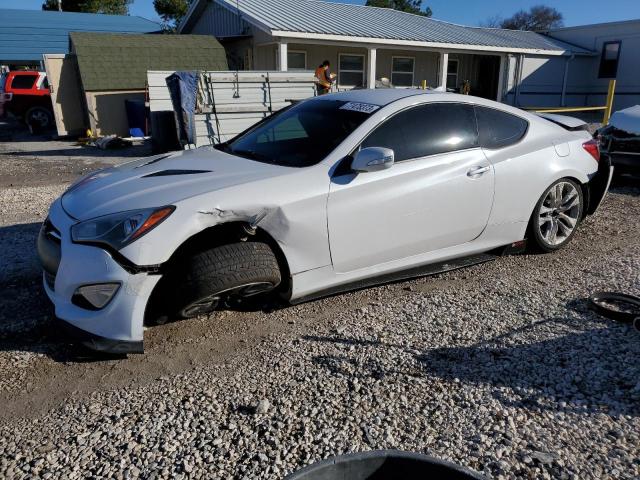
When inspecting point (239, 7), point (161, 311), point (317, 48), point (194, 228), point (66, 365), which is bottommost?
point (66, 365)

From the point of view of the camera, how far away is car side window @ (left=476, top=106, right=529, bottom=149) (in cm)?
434

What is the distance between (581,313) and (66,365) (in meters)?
3.42

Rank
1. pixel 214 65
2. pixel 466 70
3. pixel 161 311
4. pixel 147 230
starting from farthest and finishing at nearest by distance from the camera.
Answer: pixel 466 70, pixel 214 65, pixel 161 311, pixel 147 230

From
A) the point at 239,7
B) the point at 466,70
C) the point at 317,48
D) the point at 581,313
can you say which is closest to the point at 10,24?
the point at 239,7

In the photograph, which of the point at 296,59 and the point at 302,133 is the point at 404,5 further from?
the point at 302,133

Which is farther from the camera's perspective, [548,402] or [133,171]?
[133,171]

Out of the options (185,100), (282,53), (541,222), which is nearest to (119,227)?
(541,222)

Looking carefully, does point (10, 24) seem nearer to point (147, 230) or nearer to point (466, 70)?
point (466, 70)

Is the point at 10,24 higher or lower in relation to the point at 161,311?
higher

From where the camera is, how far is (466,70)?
2452 centimetres

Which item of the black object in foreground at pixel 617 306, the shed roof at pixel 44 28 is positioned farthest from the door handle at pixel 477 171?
the shed roof at pixel 44 28

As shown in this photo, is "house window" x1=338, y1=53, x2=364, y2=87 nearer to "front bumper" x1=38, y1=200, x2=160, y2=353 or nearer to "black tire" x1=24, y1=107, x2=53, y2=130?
"black tire" x1=24, y1=107, x2=53, y2=130

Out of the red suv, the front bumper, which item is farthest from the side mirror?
the red suv

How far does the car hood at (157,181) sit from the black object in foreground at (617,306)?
241 cm
